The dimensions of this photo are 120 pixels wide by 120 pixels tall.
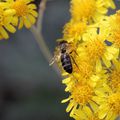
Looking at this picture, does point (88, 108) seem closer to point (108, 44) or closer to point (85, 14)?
point (108, 44)

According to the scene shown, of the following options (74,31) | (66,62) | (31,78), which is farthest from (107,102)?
(31,78)

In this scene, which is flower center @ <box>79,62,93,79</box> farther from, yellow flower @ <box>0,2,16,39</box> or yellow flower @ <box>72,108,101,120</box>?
yellow flower @ <box>0,2,16,39</box>

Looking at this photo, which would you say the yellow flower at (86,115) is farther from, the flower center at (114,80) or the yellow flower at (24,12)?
the yellow flower at (24,12)

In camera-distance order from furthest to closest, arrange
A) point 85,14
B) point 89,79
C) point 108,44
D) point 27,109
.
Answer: point 27,109 < point 85,14 < point 108,44 < point 89,79

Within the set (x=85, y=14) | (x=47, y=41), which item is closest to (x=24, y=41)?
(x=47, y=41)

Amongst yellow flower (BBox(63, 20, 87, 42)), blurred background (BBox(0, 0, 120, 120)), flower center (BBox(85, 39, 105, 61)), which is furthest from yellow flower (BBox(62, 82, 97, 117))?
blurred background (BBox(0, 0, 120, 120))

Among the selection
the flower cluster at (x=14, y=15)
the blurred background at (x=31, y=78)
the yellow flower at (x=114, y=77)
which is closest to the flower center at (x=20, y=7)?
the flower cluster at (x=14, y=15)

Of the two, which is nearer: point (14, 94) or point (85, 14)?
point (85, 14)
